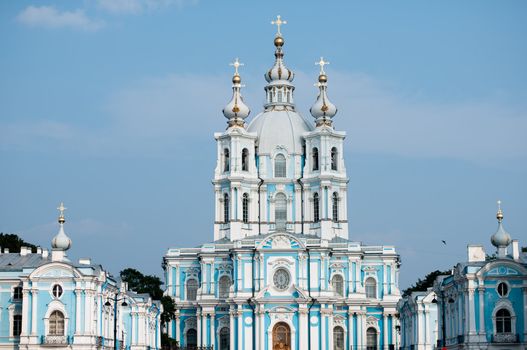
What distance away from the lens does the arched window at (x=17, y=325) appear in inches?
2712

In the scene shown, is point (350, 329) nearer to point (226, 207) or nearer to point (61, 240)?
point (226, 207)

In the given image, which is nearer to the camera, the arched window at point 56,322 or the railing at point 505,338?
the railing at point 505,338

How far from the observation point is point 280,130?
10756 cm

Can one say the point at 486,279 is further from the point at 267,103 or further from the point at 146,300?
the point at 267,103

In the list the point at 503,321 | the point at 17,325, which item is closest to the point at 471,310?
the point at 503,321

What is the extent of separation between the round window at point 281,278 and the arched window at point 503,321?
3260 centimetres

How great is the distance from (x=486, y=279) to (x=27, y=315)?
26151 mm

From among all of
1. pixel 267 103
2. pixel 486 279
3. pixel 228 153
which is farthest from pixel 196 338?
pixel 486 279

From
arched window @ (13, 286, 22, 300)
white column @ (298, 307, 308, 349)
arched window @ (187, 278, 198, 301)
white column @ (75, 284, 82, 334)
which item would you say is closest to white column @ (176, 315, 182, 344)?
arched window @ (187, 278, 198, 301)

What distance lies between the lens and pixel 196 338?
10056 centimetres

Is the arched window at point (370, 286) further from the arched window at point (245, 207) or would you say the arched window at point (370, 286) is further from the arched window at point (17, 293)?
the arched window at point (17, 293)

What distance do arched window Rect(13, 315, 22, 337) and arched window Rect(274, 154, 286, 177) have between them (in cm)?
4134

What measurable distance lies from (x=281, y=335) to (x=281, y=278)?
4.62 meters

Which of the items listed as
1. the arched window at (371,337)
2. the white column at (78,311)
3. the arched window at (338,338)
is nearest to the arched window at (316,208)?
the arched window at (338,338)
